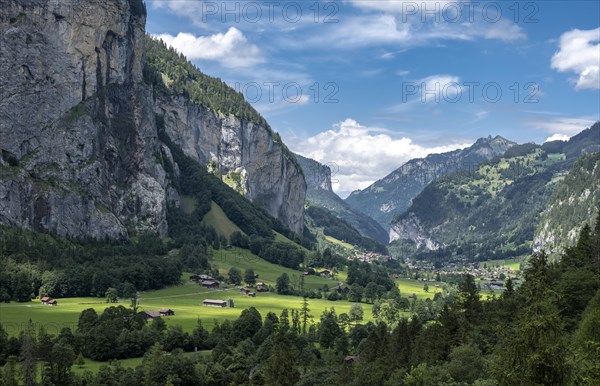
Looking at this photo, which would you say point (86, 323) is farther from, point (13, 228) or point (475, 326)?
point (13, 228)

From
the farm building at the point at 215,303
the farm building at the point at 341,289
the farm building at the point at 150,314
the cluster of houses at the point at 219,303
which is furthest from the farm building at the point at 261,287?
the farm building at the point at 150,314

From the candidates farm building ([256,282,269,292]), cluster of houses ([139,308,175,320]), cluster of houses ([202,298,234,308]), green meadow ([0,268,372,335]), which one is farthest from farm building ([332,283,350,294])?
cluster of houses ([139,308,175,320])

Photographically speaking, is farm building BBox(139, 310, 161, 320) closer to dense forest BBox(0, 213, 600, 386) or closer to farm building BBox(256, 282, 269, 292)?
dense forest BBox(0, 213, 600, 386)

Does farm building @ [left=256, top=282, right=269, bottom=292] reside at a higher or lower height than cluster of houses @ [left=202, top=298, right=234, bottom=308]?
higher

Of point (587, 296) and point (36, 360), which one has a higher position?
point (587, 296)

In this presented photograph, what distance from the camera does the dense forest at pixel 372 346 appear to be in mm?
22688

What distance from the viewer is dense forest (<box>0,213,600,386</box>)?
22.7 meters

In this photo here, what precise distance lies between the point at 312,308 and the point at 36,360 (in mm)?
84017

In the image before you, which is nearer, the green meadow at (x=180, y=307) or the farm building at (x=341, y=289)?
the green meadow at (x=180, y=307)

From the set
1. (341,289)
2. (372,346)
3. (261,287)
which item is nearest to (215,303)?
(261,287)

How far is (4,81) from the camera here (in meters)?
196

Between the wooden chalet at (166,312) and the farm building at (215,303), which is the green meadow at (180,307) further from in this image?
the farm building at (215,303)

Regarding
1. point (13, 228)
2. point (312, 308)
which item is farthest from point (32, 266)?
point (312, 308)

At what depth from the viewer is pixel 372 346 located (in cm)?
7819
